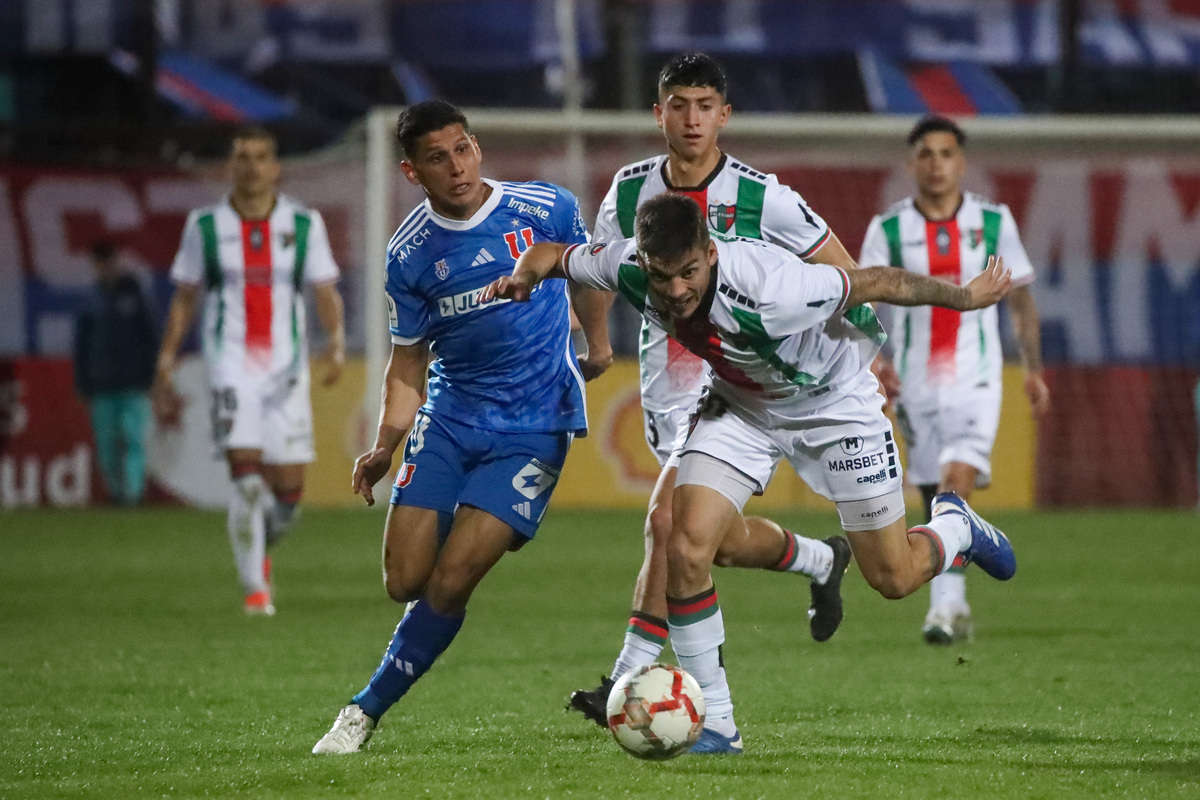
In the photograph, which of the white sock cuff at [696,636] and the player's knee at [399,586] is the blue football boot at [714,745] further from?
the player's knee at [399,586]

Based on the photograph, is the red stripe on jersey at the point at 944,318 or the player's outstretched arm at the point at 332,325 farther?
the player's outstretched arm at the point at 332,325

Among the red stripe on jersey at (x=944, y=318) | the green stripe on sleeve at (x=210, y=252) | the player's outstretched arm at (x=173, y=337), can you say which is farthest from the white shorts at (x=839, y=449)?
the player's outstretched arm at (x=173, y=337)

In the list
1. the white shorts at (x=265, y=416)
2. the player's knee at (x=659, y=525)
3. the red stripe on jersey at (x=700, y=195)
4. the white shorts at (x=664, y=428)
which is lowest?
the white shorts at (x=265, y=416)

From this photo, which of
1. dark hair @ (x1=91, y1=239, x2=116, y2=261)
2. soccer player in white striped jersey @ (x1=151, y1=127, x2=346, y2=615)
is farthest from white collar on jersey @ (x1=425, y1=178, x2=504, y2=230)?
dark hair @ (x1=91, y1=239, x2=116, y2=261)

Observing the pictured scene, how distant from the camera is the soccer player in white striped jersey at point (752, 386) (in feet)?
16.9

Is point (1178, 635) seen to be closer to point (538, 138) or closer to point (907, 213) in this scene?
point (907, 213)

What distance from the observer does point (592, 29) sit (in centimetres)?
1772

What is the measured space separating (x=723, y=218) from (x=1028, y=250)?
12363 millimetres

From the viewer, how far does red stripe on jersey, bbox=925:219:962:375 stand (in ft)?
27.5

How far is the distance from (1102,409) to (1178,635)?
312 inches

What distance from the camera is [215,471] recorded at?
16047mm

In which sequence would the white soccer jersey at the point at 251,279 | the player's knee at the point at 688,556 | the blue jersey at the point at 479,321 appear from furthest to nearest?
the white soccer jersey at the point at 251,279 < the blue jersey at the point at 479,321 < the player's knee at the point at 688,556

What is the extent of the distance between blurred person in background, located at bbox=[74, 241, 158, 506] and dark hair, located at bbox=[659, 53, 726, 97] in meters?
10.7

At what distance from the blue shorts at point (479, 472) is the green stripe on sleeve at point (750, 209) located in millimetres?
935
